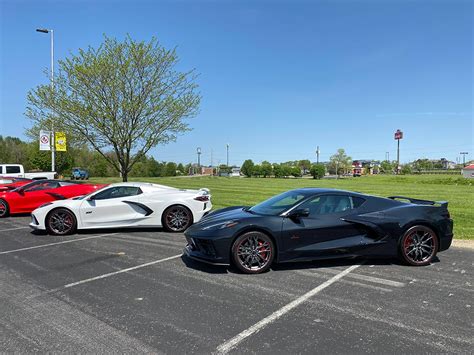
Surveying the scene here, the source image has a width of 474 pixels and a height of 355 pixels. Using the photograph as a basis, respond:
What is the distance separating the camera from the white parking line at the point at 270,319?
3.27 metres

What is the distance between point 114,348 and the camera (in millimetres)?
3221

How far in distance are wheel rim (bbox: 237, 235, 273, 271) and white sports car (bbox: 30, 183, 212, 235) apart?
4.04 meters

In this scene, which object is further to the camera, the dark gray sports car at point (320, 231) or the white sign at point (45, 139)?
the white sign at point (45, 139)

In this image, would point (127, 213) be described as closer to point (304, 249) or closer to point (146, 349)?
point (304, 249)

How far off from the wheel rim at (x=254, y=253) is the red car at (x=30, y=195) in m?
8.76

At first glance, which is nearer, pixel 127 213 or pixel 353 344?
pixel 353 344

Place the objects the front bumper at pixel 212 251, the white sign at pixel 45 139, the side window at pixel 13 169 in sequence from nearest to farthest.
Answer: the front bumper at pixel 212 251 → the white sign at pixel 45 139 → the side window at pixel 13 169

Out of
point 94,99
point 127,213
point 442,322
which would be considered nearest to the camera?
point 442,322

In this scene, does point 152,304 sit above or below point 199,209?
below

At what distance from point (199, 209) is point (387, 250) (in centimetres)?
491

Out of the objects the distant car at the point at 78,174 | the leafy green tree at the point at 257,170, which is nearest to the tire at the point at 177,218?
the distant car at the point at 78,174

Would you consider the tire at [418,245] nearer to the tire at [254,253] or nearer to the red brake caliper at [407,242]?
the red brake caliper at [407,242]

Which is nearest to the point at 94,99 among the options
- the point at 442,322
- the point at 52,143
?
the point at 52,143

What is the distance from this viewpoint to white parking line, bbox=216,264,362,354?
3273mm
